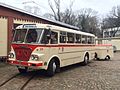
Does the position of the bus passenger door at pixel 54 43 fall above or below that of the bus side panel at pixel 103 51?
above

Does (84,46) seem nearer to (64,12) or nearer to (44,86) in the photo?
(44,86)

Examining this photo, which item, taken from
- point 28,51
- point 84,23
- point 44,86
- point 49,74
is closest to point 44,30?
point 28,51

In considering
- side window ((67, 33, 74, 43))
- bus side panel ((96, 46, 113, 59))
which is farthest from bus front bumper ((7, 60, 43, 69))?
bus side panel ((96, 46, 113, 59))

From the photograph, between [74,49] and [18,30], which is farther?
[74,49]

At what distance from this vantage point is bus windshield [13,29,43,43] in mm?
10742

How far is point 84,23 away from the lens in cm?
6506

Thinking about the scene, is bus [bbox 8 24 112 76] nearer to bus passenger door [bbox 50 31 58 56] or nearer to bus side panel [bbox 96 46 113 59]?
bus passenger door [bbox 50 31 58 56]

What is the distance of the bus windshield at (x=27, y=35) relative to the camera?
35.2 feet

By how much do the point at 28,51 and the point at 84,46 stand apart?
651 centimetres

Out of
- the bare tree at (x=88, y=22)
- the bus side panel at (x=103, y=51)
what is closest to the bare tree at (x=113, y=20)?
the bare tree at (x=88, y=22)

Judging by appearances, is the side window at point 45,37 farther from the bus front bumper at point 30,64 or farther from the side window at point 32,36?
the bus front bumper at point 30,64

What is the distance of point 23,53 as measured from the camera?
10711 millimetres

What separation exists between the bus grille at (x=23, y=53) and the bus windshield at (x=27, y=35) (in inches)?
19.6

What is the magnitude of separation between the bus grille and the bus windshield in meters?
0.50
